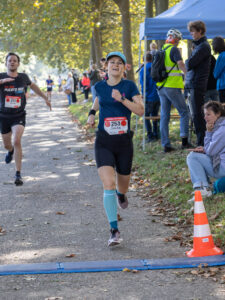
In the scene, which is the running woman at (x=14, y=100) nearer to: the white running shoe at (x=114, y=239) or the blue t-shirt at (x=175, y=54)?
the blue t-shirt at (x=175, y=54)

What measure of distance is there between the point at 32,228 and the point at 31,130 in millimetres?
13501

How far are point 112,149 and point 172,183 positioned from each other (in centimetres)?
297

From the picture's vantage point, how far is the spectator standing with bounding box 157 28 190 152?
11.0 metres

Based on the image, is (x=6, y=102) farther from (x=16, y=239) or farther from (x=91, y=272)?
(x=91, y=272)

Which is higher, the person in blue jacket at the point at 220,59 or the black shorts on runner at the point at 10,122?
the person in blue jacket at the point at 220,59

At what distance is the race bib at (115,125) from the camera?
604 centimetres

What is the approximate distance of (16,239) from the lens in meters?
6.36

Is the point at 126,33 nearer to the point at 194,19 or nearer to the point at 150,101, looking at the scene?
the point at 150,101

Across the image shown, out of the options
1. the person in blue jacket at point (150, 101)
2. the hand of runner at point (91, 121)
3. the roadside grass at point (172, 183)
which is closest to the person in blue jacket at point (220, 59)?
the roadside grass at point (172, 183)

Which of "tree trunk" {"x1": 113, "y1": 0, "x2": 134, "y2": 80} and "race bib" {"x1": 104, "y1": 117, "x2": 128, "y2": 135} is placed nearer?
"race bib" {"x1": 104, "y1": 117, "x2": 128, "y2": 135}

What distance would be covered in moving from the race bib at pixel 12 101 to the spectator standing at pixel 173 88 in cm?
331

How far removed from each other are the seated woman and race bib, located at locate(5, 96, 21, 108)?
333 cm

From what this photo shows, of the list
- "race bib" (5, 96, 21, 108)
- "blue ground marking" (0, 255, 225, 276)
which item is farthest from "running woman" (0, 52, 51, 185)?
"blue ground marking" (0, 255, 225, 276)

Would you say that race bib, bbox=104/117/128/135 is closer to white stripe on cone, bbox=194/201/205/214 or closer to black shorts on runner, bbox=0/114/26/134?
white stripe on cone, bbox=194/201/205/214
